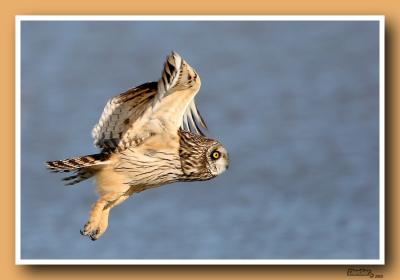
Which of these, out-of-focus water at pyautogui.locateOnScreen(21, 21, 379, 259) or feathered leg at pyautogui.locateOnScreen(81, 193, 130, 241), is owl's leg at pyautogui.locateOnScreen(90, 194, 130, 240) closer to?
feathered leg at pyautogui.locateOnScreen(81, 193, 130, 241)

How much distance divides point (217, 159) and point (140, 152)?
1.49 ft

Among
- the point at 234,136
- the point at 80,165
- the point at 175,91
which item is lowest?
the point at 80,165

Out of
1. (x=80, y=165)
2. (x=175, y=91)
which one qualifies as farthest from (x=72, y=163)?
(x=175, y=91)

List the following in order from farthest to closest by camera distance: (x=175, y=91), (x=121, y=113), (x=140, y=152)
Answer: (x=140, y=152) → (x=121, y=113) → (x=175, y=91)

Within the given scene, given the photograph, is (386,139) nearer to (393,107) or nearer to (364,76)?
(393,107)

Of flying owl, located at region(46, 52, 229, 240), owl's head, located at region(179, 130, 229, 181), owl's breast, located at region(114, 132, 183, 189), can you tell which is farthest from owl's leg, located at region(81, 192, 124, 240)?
owl's head, located at region(179, 130, 229, 181)

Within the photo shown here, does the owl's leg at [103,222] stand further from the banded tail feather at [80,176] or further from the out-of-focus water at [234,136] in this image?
the out-of-focus water at [234,136]

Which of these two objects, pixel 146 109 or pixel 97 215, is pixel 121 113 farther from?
pixel 97 215

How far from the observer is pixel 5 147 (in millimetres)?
7645

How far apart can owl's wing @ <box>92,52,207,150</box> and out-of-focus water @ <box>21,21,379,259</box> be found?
2.11m

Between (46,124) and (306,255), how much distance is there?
108 inches

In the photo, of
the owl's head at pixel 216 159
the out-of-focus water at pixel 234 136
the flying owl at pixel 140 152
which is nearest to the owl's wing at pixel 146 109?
the flying owl at pixel 140 152

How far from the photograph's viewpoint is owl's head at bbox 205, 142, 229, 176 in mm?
7867

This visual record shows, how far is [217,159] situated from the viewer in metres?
7.89
